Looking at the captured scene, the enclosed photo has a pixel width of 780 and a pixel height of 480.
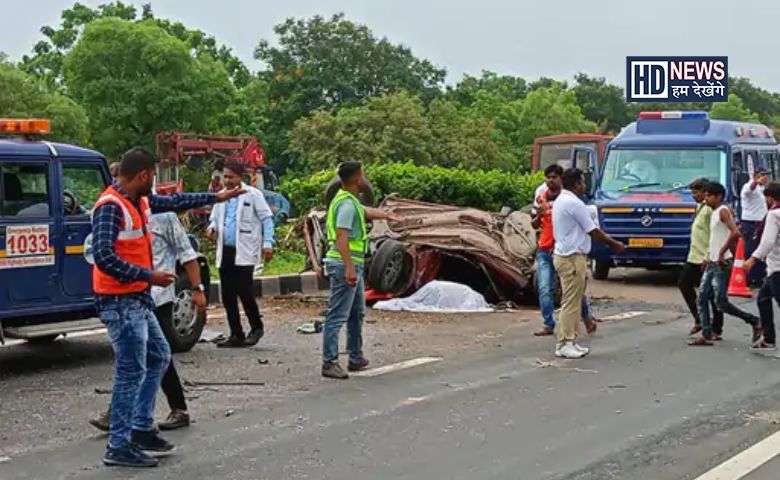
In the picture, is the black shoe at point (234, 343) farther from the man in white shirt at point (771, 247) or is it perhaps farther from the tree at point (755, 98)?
the tree at point (755, 98)

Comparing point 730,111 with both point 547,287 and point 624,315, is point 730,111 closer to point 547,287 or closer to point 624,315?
point 624,315

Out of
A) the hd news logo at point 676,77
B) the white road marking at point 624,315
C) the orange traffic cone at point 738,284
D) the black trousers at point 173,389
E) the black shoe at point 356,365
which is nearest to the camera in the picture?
the black trousers at point 173,389

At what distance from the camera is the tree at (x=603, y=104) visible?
93500 mm

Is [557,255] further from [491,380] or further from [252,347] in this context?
[252,347]

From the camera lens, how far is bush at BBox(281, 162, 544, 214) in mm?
19750

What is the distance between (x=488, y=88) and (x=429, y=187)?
68762mm

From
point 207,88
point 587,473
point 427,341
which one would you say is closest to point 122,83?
point 207,88

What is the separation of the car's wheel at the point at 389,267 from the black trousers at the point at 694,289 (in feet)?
12.3

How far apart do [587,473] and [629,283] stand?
12517 millimetres

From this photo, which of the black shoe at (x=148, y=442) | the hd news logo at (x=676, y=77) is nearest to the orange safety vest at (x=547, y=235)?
the black shoe at (x=148, y=442)

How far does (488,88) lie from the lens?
8781 cm

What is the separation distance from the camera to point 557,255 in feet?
35.3

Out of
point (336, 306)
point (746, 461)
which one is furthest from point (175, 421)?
point (746, 461)

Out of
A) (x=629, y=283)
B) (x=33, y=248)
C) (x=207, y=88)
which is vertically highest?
(x=207, y=88)
